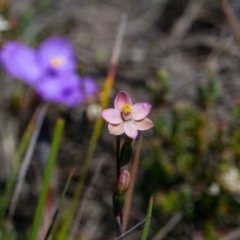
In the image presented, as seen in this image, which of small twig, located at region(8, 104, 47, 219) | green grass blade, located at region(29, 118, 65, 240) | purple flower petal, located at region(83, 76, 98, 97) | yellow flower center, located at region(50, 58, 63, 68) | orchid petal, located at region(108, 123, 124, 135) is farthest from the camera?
yellow flower center, located at region(50, 58, 63, 68)

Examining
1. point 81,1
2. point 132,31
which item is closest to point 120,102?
point 132,31

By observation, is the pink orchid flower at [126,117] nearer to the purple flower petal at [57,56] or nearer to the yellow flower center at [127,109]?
the yellow flower center at [127,109]

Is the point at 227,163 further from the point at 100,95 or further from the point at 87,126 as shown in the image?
the point at 87,126

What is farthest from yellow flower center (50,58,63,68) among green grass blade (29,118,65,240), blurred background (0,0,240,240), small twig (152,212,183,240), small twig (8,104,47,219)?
green grass blade (29,118,65,240)

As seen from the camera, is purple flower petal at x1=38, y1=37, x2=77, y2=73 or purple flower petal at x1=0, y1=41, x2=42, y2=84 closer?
purple flower petal at x1=0, y1=41, x2=42, y2=84

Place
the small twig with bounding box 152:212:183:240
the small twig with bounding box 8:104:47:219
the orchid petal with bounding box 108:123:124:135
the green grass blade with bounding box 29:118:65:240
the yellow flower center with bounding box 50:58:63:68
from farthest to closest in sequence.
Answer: the yellow flower center with bounding box 50:58:63:68, the small twig with bounding box 152:212:183:240, the small twig with bounding box 8:104:47:219, the green grass blade with bounding box 29:118:65:240, the orchid petal with bounding box 108:123:124:135

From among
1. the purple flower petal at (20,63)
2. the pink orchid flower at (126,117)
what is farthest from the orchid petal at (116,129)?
the purple flower petal at (20,63)

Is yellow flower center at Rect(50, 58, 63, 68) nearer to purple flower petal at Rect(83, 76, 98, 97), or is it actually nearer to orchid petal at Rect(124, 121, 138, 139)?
purple flower petal at Rect(83, 76, 98, 97)
